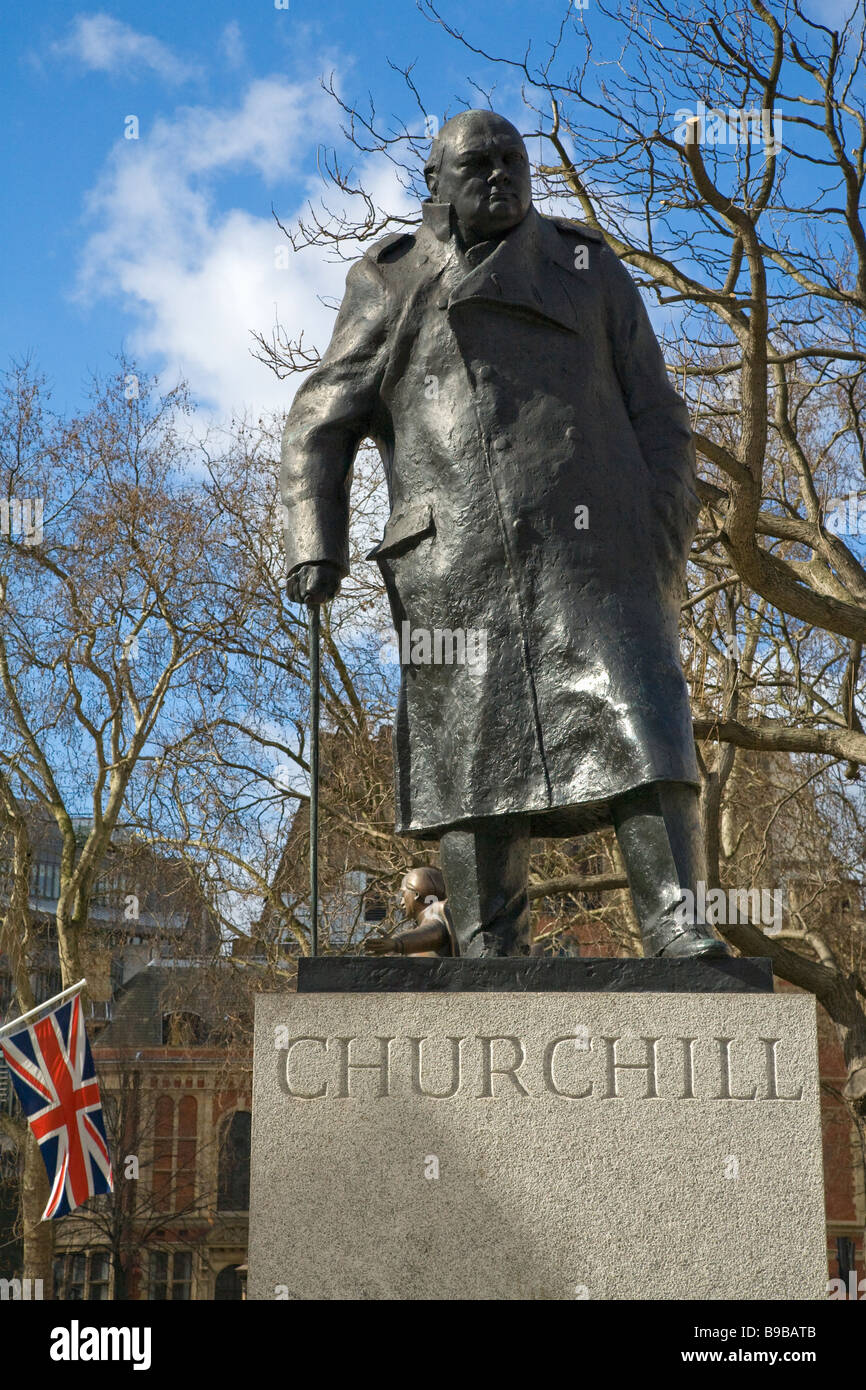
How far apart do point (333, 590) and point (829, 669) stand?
1532cm

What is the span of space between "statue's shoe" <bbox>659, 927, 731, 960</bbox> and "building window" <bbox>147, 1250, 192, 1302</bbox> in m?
34.8

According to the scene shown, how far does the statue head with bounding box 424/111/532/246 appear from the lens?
4797mm

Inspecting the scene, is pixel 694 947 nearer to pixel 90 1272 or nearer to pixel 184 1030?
pixel 184 1030

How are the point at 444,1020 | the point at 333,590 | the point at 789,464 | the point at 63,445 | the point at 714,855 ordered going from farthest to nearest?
the point at 63,445 → the point at 789,464 → the point at 714,855 → the point at 333,590 → the point at 444,1020

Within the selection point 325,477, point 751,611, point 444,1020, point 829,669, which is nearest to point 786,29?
point 751,611

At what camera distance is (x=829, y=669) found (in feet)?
63.5

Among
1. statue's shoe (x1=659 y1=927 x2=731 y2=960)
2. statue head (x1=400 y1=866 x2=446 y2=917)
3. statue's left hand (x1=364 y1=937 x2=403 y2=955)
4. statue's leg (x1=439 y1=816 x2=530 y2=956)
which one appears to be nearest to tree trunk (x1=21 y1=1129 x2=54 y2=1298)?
statue head (x1=400 y1=866 x2=446 y2=917)

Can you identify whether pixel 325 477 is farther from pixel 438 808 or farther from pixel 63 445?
pixel 63 445

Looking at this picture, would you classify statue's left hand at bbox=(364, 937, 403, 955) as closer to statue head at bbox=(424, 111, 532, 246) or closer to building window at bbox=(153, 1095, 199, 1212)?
Answer: statue head at bbox=(424, 111, 532, 246)

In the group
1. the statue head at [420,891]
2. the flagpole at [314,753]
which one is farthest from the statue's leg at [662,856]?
the statue head at [420,891]
